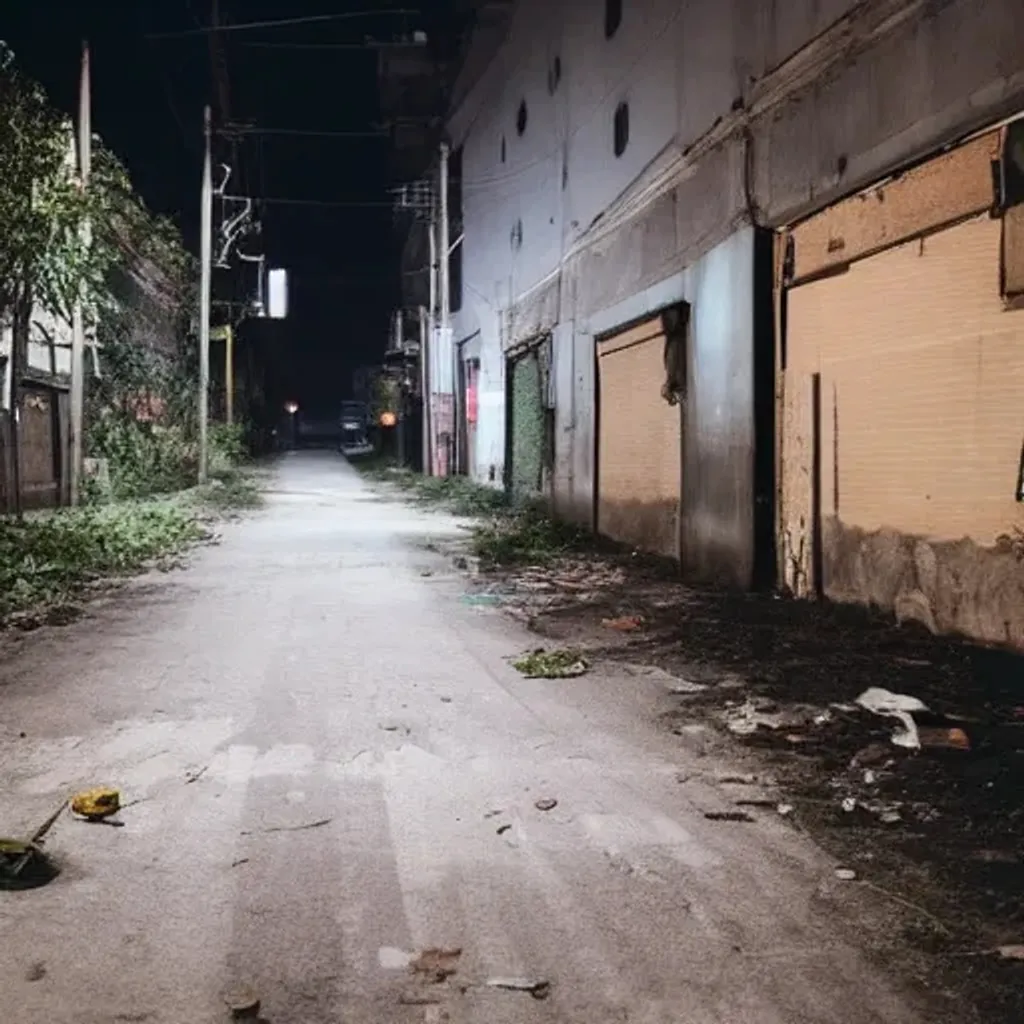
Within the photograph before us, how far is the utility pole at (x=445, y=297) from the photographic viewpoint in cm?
2462

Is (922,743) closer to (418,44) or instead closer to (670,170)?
(670,170)

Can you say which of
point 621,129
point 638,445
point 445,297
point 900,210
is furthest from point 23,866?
point 445,297

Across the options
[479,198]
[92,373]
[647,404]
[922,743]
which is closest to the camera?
[922,743]

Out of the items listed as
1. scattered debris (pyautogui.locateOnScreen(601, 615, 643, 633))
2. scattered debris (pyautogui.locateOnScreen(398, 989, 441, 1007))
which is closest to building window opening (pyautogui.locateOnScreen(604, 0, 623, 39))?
scattered debris (pyautogui.locateOnScreen(601, 615, 643, 633))

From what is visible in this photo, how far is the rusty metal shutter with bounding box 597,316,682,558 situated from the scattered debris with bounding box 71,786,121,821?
746 cm

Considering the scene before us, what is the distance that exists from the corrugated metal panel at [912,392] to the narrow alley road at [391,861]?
239cm

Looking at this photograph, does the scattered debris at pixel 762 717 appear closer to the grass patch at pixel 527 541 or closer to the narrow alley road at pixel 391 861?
the narrow alley road at pixel 391 861

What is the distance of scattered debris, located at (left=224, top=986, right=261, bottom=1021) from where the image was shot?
8.36 feet

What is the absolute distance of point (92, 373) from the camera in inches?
722

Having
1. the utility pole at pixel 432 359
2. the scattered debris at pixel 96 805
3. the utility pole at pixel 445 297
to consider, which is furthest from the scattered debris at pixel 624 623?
the utility pole at pixel 432 359

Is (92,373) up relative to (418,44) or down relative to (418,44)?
down

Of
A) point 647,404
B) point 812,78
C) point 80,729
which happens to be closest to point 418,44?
point 647,404

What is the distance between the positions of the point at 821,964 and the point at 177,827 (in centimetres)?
237

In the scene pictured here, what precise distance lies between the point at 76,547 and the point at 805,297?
8.21m
